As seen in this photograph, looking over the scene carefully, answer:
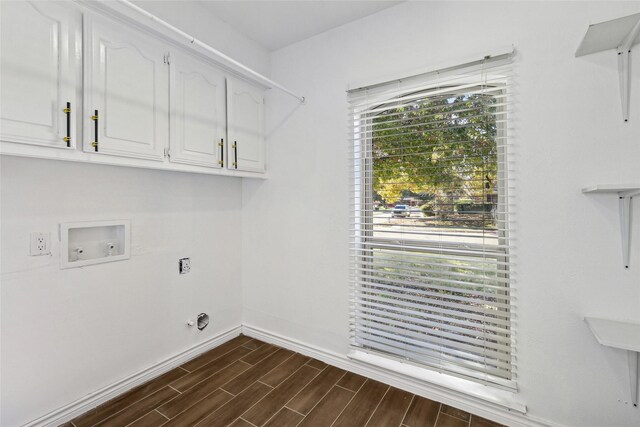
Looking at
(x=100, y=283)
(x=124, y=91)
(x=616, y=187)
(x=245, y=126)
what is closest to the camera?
(x=616, y=187)

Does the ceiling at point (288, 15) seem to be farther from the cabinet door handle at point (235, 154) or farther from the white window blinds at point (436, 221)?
the cabinet door handle at point (235, 154)

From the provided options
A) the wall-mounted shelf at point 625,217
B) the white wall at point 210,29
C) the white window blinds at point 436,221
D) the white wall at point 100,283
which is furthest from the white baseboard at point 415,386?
the white wall at point 210,29

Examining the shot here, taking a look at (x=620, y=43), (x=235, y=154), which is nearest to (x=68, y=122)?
(x=235, y=154)

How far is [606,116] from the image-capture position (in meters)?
1.48

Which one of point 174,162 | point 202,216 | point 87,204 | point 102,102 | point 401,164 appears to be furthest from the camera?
point 202,216

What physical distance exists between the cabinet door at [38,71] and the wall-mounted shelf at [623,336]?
2604 millimetres

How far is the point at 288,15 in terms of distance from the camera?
223cm

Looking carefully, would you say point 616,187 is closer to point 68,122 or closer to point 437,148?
point 437,148

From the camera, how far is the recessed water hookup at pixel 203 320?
2.45 metres

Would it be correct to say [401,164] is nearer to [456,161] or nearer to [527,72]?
[456,161]

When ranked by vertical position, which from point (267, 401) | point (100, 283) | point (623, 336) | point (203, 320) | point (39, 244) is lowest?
point (267, 401)

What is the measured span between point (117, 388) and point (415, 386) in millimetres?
1905

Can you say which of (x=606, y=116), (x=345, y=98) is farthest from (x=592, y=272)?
(x=345, y=98)

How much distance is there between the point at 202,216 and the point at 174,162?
24.9 inches
